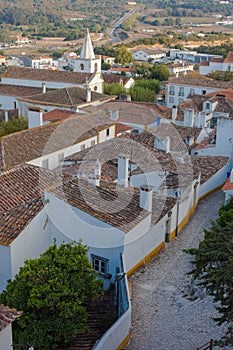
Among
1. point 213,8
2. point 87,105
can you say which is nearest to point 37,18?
point 213,8

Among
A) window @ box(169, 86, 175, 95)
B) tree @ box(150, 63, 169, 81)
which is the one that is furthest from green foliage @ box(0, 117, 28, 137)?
tree @ box(150, 63, 169, 81)

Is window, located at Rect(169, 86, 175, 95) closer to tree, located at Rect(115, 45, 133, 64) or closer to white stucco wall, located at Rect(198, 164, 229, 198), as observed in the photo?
white stucco wall, located at Rect(198, 164, 229, 198)

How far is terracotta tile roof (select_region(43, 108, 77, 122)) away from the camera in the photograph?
2684 cm

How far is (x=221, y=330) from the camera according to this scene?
34.9 ft

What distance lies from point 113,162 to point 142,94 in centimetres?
2221

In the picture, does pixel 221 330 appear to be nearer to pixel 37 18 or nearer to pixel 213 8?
pixel 37 18

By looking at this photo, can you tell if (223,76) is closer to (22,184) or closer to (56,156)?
(56,156)

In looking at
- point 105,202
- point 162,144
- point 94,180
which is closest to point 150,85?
point 162,144

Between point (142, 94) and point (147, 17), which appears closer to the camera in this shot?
point (142, 94)

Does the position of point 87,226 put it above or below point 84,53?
below

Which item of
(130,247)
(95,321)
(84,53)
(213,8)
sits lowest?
(95,321)

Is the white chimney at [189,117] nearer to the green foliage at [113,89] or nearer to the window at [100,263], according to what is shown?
the green foliage at [113,89]

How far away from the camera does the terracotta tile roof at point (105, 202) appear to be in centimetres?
1241

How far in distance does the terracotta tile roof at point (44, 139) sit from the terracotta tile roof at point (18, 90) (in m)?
12.3
